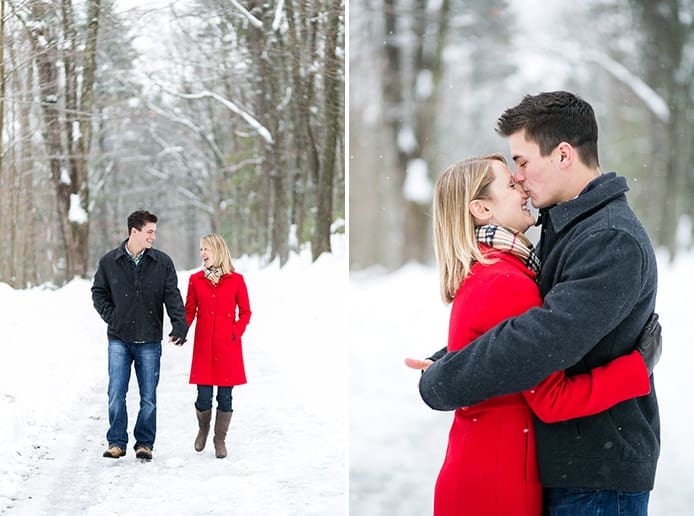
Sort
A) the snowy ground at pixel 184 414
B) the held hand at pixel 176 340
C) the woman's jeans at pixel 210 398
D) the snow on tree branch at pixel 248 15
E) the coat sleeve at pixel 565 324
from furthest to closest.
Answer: the snow on tree branch at pixel 248 15, the woman's jeans at pixel 210 398, the held hand at pixel 176 340, the snowy ground at pixel 184 414, the coat sleeve at pixel 565 324

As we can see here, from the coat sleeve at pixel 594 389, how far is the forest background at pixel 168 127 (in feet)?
6.30

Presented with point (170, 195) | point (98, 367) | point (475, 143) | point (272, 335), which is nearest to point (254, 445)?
point (272, 335)

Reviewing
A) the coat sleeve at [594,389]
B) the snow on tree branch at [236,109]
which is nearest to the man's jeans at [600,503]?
the coat sleeve at [594,389]

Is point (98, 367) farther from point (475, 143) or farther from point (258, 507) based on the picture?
point (475, 143)

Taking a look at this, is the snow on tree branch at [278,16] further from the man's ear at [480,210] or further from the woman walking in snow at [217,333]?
the man's ear at [480,210]

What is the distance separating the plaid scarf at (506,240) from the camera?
1602 mm

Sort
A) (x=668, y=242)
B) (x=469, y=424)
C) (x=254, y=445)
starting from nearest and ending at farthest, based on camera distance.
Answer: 1. (x=469, y=424)
2. (x=254, y=445)
3. (x=668, y=242)

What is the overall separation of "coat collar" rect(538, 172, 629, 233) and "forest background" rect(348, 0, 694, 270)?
3.87 metres

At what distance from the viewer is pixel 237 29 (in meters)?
3.29

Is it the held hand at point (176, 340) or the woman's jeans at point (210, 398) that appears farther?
the woman's jeans at point (210, 398)

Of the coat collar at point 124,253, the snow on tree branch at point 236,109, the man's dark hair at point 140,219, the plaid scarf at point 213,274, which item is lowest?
the plaid scarf at point 213,274

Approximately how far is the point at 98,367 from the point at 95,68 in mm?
1211

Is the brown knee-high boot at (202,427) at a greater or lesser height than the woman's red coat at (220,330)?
lesser

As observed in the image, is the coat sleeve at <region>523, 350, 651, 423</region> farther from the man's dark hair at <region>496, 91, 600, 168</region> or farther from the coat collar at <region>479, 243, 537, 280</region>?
the man's dark hair at <region>496, 91, 600, 168</region>
